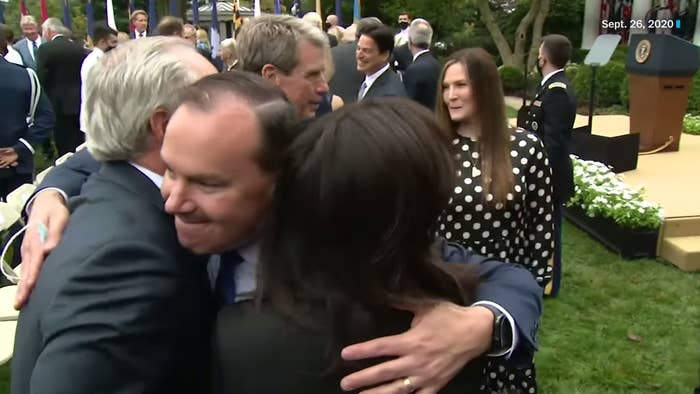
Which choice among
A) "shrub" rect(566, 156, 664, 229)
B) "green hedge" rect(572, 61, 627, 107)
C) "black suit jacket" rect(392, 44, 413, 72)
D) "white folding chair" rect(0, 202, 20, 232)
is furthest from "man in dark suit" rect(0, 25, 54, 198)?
"green hedge" rect(572, 61, 627, 107)

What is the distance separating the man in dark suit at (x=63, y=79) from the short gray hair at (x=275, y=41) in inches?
209

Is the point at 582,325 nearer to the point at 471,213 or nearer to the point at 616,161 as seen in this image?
the point at 471,213

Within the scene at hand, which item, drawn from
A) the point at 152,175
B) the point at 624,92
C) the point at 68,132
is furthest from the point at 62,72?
the point at 624,92

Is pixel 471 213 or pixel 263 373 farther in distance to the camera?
pixel 471 213

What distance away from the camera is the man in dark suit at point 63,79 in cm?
719

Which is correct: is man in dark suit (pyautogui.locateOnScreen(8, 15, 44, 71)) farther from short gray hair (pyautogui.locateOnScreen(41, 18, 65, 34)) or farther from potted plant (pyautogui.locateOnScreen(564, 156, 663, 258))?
potted plant (pyautogui.locateOnScreen(564, 156, 663, 258))

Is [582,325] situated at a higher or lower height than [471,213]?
lower

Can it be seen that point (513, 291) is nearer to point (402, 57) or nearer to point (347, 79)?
point (347, 79)

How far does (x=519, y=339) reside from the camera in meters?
1.24

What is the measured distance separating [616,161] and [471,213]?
5.17 m

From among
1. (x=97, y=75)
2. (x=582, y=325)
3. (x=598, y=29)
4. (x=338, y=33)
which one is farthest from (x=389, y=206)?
(x=598, y=29)

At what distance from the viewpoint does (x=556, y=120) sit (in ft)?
13.9

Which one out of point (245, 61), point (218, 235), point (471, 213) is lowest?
point (471, 213)

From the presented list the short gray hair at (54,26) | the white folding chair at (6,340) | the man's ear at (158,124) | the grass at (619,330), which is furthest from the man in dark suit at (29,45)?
the man's ear at (158,124)
